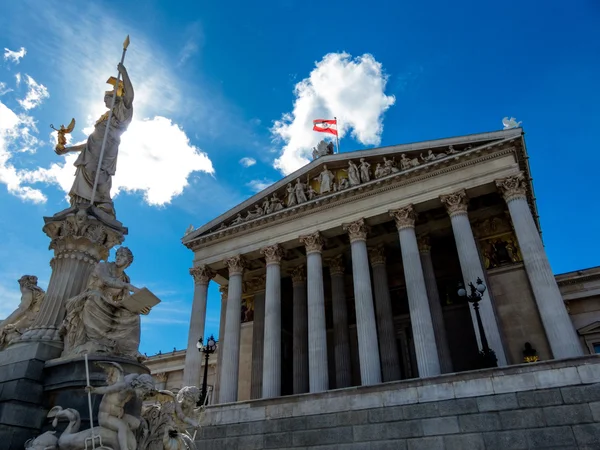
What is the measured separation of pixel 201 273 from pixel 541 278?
1947 cm

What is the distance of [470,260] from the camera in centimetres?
2077

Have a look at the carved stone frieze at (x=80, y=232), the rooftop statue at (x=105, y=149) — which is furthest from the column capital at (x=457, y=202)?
the carved stone frieze at (x=80, y=232)

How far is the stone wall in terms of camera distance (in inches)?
548

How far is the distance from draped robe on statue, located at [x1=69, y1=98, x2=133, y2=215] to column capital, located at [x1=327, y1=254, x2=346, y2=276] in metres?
19.9

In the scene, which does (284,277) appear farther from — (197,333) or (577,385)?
(577,385)

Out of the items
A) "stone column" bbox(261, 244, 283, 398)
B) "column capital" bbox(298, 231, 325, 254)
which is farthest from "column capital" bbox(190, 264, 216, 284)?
"column capital" bbox(298, 231, 325, 254)

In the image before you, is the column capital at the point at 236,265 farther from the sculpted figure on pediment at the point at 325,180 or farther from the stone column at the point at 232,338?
the sculpted figure on pediment at the point at 325,180

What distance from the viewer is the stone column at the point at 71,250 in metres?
7.64

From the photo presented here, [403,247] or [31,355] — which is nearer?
[31,355]

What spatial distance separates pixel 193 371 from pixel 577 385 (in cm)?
1879

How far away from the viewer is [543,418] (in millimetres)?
14078

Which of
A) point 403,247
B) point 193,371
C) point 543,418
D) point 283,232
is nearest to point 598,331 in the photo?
point 403,247

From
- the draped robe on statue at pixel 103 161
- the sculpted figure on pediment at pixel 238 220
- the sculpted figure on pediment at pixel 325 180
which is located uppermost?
the sculpted figure on pediment at pixel 325 180

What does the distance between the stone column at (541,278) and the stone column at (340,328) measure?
10687 millimetres
